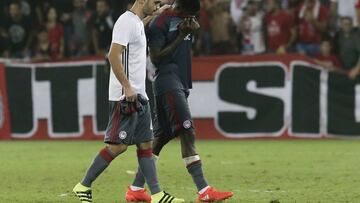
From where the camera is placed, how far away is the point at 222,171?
44.0ft

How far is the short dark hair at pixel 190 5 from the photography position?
10.0 m

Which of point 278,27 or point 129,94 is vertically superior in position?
point 129,94

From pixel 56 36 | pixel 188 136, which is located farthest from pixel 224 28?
pixel 188 136

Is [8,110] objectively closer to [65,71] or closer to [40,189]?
[65,71]

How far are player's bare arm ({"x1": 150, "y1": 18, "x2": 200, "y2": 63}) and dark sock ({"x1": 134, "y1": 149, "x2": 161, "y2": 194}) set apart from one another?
1.21m

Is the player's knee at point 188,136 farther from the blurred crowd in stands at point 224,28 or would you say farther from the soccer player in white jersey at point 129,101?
the blurred crowd in stands at point 224,28

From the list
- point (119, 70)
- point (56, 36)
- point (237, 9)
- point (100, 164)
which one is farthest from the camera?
point (56, 36)

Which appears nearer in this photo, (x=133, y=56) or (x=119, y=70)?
(x=119, y=70)

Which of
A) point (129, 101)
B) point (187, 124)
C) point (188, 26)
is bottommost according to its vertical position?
point (187, 124)

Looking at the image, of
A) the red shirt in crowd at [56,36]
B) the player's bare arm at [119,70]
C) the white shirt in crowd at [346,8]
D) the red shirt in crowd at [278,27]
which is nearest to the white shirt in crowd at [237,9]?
the red shirt in crowd at [278,27]

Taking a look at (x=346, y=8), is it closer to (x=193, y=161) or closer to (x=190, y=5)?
(x=190, y=5)

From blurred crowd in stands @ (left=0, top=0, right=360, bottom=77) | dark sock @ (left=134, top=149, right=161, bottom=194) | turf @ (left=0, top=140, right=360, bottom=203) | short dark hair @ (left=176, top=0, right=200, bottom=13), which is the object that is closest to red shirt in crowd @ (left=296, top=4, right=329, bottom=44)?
blurred crowd in stands @ (left=0, top=0, right=360, bottom=77)

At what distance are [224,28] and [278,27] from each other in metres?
1.28

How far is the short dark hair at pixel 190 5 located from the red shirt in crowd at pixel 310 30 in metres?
10.8
